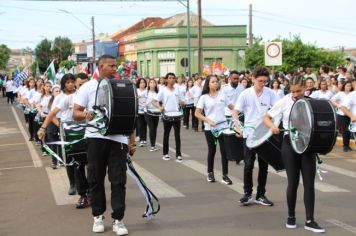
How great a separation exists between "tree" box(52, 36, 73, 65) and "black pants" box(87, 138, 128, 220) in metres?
108

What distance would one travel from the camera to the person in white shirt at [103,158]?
643 cm

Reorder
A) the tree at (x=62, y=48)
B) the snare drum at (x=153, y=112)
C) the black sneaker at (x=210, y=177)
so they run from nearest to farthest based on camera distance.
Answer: the black sneaker at (x=210, y=177) → the snare drum at (x=153, y=112) → the tree at (x=62, y=48)

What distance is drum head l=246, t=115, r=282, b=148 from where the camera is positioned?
727 cm

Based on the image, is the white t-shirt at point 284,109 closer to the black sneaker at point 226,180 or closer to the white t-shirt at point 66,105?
the black sneaker at point 226,180

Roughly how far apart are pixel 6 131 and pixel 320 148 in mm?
16883

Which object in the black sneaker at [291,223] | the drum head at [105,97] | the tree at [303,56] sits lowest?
the black sneaker at [291,223]

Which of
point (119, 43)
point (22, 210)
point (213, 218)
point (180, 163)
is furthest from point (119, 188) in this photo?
point (119, 43)

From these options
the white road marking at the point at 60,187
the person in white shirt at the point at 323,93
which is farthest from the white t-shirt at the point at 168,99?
the person in white shirt at the point at 323,93

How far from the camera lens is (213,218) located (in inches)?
281

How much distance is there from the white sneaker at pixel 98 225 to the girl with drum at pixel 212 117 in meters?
3.34

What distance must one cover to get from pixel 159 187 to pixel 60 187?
5.53 feet

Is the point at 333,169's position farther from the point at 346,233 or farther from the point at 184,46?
the point at 184,46

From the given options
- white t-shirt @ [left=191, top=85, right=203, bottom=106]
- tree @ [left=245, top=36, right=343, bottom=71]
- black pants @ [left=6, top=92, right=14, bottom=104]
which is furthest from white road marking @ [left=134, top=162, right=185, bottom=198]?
black pants @ [left=6, top=92, right=14, bottom=104]

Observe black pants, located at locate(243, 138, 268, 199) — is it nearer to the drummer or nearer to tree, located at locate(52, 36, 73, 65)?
the drummer
